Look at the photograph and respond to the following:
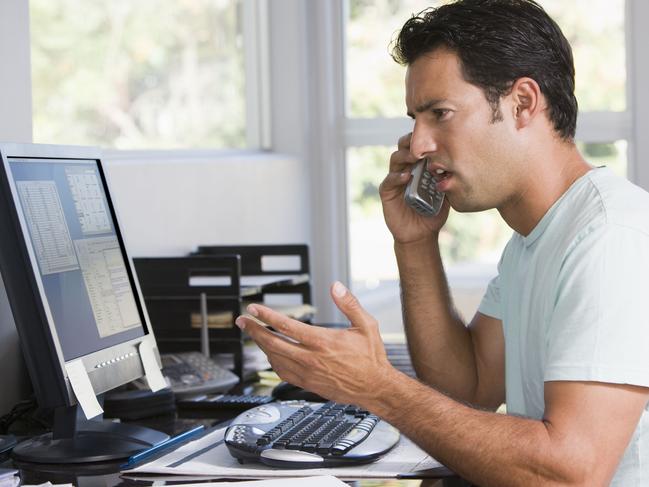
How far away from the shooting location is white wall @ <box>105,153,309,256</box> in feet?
7.84

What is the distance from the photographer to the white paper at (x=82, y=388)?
1351 mm

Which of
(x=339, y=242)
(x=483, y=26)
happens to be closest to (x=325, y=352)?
Result: (x=483, y=26)

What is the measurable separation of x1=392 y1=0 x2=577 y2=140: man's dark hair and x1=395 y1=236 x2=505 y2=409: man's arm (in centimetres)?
44

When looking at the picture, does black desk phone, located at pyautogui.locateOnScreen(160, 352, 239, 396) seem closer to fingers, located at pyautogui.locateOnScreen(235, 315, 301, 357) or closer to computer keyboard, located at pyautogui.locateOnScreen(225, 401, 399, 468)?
computer keyboard, located at pyautogui.locateOnScreen(225, 401, 399, 468)

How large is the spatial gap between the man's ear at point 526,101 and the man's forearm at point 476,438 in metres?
0.43

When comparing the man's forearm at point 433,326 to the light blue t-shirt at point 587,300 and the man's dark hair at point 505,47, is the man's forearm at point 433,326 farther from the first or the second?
the man's dark hair at point 505,47

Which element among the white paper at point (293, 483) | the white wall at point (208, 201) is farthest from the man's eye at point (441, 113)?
the white wall at point (208, 201)

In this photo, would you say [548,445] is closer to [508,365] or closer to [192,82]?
[508,365]

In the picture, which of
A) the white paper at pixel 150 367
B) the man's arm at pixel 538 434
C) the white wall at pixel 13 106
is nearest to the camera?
the man's arm at pixel 538 434

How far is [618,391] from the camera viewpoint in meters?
1.15

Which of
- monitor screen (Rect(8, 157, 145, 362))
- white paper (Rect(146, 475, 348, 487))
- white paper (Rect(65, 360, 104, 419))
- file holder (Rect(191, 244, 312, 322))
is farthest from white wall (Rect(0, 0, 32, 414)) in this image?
file holder (Rect(191, 244, 312, 322))

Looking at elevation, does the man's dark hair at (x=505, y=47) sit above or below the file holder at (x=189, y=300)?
above

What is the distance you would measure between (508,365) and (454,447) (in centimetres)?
32

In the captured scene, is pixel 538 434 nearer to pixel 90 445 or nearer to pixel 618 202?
pixel 618 202
